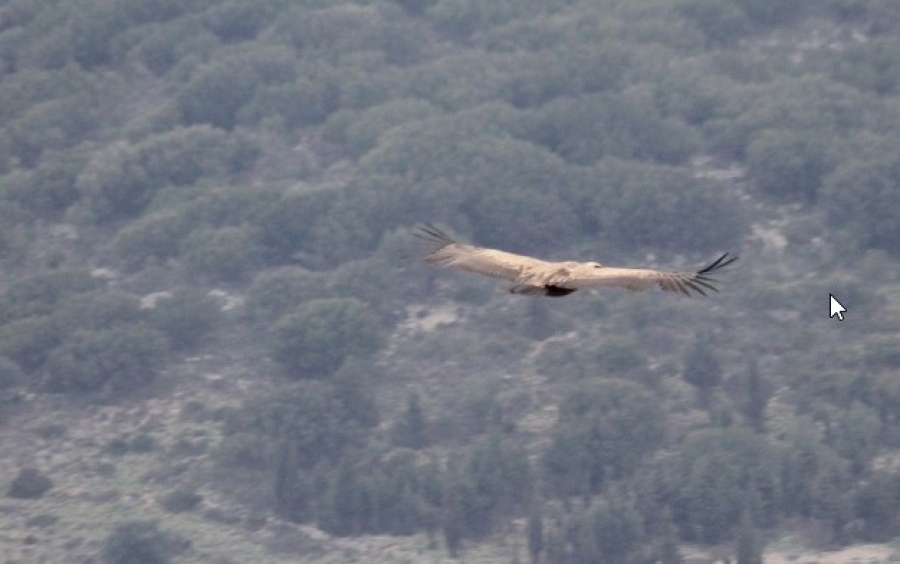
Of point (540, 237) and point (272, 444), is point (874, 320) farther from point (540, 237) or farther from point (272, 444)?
point (272, 444)

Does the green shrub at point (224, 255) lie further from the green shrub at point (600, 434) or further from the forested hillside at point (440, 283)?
the green shrub at point (600, 434)

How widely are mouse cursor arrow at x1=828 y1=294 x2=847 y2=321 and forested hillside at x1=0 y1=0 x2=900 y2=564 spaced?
2.35ft

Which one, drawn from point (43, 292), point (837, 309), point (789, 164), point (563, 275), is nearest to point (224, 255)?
point (43, 292)

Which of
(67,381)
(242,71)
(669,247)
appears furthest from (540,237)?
(242,71)

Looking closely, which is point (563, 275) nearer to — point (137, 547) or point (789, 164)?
point (137, 547)

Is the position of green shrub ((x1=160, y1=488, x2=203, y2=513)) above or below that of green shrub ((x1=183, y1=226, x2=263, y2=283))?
above

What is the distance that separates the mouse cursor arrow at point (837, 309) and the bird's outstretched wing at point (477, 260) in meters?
32.6

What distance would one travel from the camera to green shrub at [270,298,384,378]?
49625 mm

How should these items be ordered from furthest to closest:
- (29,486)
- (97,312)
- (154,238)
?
(154,238) → (97,312) → (29,486)

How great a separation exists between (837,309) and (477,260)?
33.0 meters

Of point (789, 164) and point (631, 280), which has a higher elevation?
point (631, 280)

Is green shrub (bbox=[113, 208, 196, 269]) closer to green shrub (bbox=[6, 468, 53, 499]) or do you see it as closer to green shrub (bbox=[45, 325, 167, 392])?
green shrub (bbox=[45, 325, 167, 392])

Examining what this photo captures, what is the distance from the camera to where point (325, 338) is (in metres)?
49.8

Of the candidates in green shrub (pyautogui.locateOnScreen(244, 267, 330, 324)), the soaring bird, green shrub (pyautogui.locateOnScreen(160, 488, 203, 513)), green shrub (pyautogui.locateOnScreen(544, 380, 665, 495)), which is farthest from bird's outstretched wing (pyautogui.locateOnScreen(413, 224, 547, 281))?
green shrub (pyautogui.locateOnScreen(244, 267, 330, 324))
